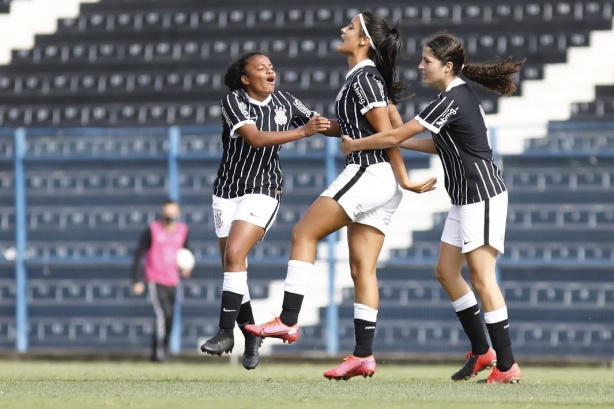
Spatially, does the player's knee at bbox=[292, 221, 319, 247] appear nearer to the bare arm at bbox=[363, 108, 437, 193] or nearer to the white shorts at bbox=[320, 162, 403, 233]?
the white shorts at bbox=[320, 162, 403, 233]

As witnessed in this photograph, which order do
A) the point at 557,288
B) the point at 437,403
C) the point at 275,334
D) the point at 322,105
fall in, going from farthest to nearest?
the point at 322,105
the point at 557,288
the point at 275,334
the point at 437,403

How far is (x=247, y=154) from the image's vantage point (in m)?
7.45

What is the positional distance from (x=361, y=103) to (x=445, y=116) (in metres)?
0.49

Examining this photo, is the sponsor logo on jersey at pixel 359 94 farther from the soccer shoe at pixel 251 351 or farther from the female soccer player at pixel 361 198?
the soccer shoe at pixel 251 351

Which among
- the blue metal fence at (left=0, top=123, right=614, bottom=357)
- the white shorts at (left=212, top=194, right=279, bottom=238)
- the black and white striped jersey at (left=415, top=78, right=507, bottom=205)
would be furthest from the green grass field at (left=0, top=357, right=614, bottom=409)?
the blue metal fence at (left=0, top=123, right=614, bottom=357)

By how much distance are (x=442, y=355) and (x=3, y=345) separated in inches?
196

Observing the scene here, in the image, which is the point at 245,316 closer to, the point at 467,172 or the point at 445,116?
the point at 467,172

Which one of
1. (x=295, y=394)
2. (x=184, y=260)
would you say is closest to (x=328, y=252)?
(x=184, y=260)

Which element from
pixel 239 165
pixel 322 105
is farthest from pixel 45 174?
pixel 239 165

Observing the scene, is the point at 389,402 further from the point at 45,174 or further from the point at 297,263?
the point at 45,174

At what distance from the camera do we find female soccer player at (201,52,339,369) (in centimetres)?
730

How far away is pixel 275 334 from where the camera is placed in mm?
7059

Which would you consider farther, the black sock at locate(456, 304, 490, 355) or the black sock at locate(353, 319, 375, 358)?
the black sock at locate(456, 304, 490, 355)

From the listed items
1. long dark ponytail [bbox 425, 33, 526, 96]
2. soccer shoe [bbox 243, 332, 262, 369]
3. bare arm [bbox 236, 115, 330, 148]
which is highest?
long dark ponytail [bbox 425, 33, 526, 96]
